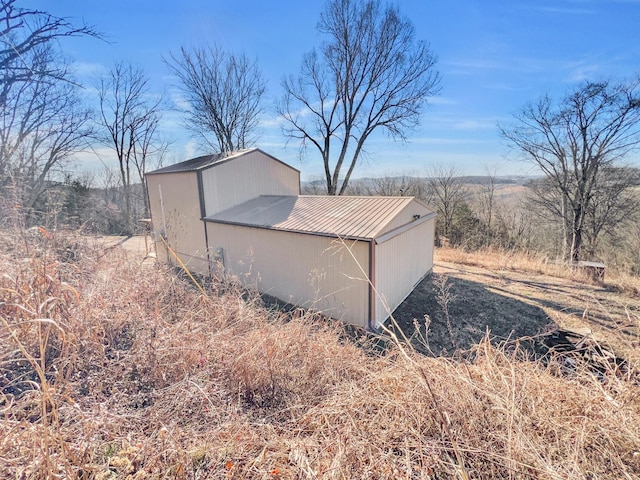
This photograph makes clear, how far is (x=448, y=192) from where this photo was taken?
59.8ft

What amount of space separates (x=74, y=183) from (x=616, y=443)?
2223 cm

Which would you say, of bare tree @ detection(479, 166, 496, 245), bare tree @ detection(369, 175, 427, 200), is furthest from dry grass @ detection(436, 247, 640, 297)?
bare tree @ detection(369, 175, 427, 200)

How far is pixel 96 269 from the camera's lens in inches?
140


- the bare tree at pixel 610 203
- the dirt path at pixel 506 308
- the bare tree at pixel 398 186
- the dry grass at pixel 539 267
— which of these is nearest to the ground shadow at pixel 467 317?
the dirt path at pixel 506 308

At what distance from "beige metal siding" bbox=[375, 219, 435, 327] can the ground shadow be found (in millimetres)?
324

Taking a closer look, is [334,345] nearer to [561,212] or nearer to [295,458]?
[295,458]

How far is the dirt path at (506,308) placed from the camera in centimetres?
533

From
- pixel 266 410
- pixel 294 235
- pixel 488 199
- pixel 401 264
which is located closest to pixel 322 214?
pixel 294 235

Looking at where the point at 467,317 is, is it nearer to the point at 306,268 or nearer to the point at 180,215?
the point at 306,268

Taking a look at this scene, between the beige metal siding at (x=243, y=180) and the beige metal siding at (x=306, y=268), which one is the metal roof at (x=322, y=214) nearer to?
the beige metal siding at (x=306, y=268)

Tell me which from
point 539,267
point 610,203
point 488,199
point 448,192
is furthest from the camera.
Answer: point 448,192

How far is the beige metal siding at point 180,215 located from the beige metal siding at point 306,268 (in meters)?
1.49

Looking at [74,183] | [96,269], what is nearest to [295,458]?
[96,269]

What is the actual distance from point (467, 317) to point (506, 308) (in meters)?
1.27
